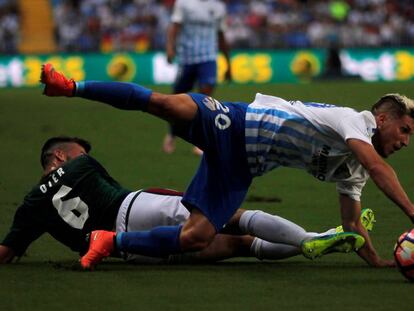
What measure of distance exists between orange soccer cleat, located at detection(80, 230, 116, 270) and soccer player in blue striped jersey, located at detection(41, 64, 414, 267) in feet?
0.13

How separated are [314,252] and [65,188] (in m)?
1.67

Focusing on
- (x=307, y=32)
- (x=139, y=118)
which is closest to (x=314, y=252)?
(x=139, y=118)

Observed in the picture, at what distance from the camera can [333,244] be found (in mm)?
6508

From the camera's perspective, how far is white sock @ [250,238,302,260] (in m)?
7.10

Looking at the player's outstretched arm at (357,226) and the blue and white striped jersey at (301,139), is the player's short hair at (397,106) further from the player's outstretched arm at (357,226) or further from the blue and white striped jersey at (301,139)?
the player's outstretched arm at (357,226)

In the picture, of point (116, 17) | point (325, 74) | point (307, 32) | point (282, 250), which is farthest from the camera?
point (116, 17)

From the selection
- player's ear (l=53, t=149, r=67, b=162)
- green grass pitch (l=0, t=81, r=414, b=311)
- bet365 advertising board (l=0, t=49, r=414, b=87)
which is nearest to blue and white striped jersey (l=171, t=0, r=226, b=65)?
green grass pitch (l=0, t=81, r=414, b=311)

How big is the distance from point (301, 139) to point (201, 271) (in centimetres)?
105

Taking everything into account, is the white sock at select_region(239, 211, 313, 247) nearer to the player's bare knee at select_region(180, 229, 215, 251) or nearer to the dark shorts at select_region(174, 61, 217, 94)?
the player's bare knee at select_region(180, 229, 215, 251)

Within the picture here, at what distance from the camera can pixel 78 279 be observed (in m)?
6.41

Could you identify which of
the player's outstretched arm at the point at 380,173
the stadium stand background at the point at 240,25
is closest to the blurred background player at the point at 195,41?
the player's outstretched arm at the point at 380,173

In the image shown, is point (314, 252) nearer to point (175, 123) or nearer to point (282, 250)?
point (282, 250)

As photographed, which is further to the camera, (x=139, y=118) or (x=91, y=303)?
(x=139, y=118)

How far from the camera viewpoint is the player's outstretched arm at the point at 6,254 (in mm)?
6957
